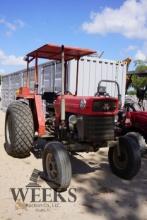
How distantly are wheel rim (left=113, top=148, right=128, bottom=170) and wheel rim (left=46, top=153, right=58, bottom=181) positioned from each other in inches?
51.1

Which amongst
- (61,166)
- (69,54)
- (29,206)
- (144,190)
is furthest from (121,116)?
(29,206)

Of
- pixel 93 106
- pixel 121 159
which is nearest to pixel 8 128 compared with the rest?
pixel 93 106

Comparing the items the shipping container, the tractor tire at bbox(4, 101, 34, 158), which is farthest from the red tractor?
the shipping container

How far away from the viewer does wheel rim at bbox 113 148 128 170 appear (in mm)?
5510

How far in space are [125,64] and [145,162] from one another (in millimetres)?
4991

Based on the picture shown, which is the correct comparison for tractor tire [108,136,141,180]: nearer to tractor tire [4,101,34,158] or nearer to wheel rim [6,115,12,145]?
tractor tire [4,101,34,158]

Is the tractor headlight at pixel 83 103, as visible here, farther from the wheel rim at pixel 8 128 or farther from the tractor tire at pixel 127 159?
the wheel rim at pixel 8 128

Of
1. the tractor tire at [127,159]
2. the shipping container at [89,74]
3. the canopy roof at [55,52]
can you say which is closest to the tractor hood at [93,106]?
the tractor tire at [127,159]

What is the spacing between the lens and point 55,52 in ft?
20.3

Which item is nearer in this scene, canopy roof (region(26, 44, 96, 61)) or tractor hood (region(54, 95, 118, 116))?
tractor hood (region(54, 95, 118, 116))

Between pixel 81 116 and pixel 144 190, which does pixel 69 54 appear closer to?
pixel 81 116

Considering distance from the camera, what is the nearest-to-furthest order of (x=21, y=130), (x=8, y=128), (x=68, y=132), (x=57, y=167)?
(x=57, y=167) < (x=68, y=132) < (x=21, y=130) < (x=8, y=128)

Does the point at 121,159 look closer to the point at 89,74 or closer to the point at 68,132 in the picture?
the point at 68,132

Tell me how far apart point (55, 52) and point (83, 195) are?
275 centimetres
